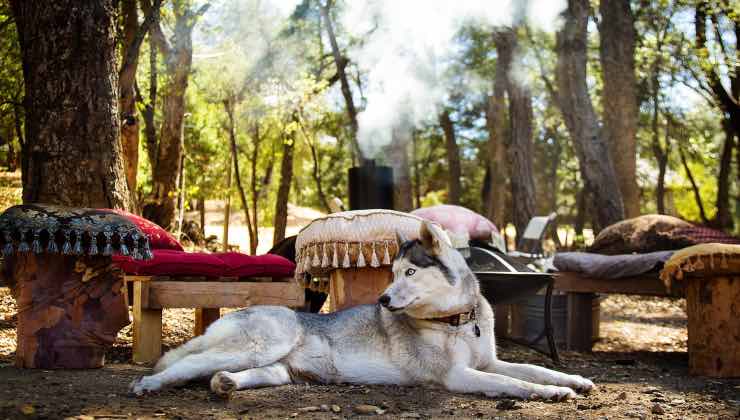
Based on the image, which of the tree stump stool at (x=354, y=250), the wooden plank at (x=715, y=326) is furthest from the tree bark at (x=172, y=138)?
the wooden plank at (x=715, y=326)

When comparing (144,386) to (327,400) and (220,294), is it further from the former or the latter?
(220,294)

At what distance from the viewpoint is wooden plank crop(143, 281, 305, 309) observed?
19.3 feet

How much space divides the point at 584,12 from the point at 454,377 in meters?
11.7

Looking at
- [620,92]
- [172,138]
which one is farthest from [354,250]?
[620,92]

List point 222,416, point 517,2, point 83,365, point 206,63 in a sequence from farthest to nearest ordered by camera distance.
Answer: point 206,63, point 517,2, point 83,365, point 222,416

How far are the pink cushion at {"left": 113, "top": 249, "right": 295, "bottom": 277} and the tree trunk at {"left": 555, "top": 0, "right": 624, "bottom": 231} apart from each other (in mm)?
8726

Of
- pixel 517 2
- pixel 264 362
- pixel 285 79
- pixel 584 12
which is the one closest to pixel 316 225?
pixel 264 362

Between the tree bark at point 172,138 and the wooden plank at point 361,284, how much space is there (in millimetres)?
8836

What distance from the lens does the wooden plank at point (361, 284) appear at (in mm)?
5844

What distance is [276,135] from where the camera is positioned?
70.0ft

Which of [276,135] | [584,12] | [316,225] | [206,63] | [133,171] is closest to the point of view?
[316,225]

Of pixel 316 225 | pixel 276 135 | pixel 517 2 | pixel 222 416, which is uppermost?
pixel 517 2

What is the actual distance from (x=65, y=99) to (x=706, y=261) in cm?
557

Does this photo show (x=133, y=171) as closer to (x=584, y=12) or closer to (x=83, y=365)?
(x=83, y=365)
